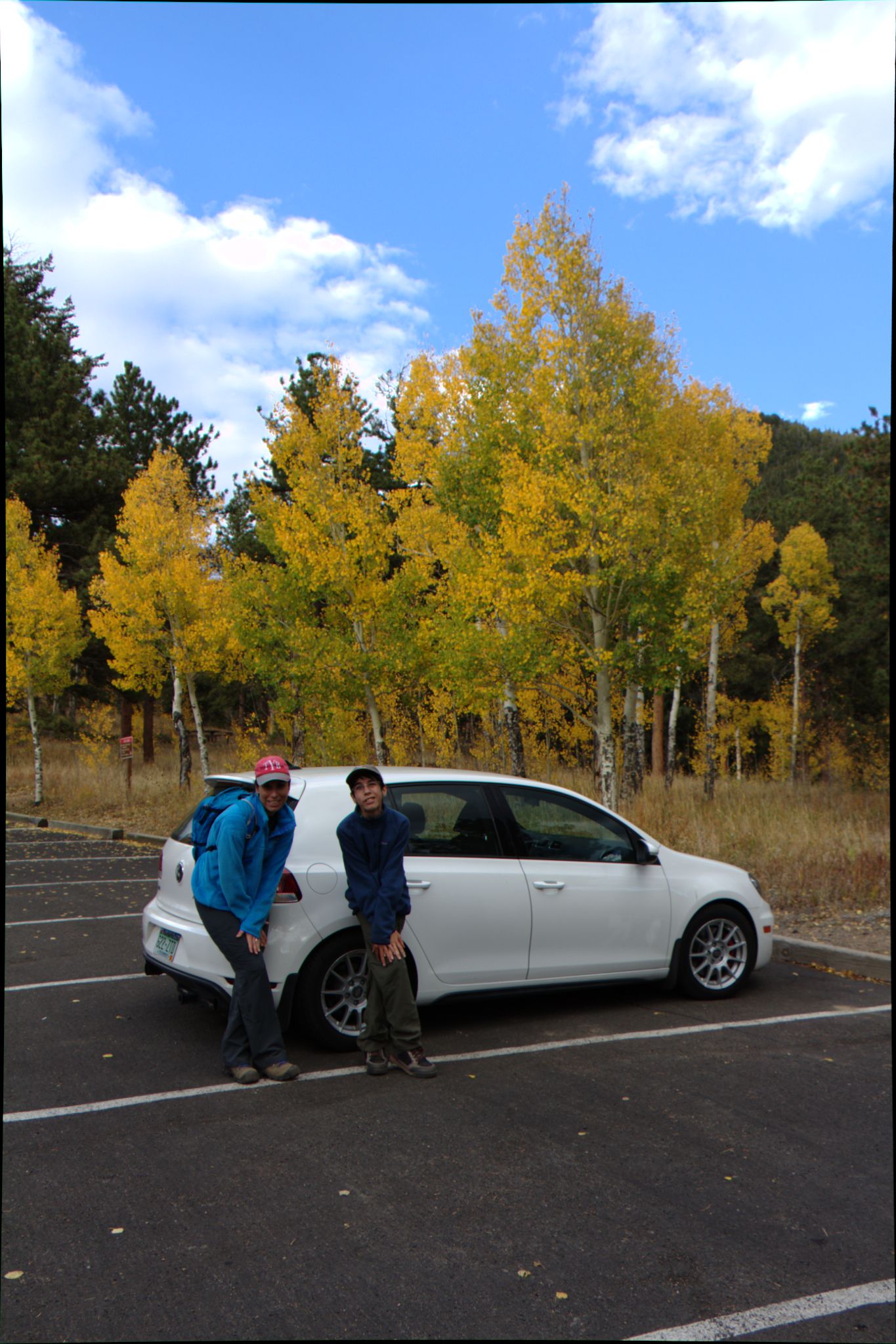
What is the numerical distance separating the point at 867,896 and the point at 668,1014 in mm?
4506

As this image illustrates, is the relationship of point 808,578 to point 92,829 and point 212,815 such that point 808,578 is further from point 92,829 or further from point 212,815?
point 212,815

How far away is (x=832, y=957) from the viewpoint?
8172 millimetres

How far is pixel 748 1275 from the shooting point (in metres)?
3.32

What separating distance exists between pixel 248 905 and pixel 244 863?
225mm

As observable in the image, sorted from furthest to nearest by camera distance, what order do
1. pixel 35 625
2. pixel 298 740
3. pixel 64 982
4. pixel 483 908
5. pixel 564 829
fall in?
pixel 298 740 → pixel 35 625 → pixel 64 982 → pixel 564 829 → pixel 483 908

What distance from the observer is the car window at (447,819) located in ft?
20.3

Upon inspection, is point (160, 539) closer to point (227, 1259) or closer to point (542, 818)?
point (542, 818)

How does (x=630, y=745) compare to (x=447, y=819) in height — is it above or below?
below

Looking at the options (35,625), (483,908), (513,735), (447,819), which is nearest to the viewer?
(483,908)

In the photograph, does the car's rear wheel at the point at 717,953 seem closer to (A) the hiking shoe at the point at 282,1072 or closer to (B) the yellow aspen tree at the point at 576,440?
(A) the hiking shoe at the point at 282,1072

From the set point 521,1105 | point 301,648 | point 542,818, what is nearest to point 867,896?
point 542,818

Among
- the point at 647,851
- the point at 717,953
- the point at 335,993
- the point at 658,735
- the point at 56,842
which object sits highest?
the point at 647,851

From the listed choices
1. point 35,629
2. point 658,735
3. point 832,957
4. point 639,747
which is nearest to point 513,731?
point 639,747

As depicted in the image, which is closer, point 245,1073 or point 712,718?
point 245,1073
